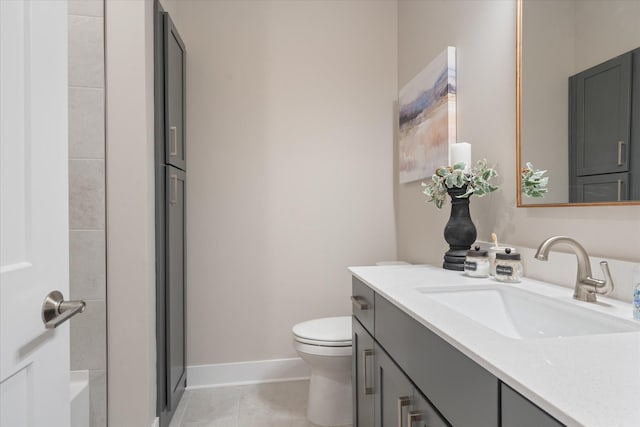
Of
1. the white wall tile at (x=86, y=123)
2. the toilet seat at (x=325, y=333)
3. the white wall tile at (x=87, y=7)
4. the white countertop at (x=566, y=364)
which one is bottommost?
the toilet seat at (x=325, y=333)

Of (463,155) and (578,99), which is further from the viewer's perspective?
(463,155)

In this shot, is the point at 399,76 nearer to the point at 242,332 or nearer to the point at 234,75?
the point at 234,75

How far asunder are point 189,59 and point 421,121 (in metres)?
1.44

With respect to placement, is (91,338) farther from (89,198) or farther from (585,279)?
(585,279)

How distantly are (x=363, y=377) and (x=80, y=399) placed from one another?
3.50 ft

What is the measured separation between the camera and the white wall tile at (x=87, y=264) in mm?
1490

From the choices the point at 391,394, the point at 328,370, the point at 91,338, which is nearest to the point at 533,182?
the point at 391,394

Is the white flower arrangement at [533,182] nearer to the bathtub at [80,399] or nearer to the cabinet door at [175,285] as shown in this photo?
the cabinet door at [175,285]

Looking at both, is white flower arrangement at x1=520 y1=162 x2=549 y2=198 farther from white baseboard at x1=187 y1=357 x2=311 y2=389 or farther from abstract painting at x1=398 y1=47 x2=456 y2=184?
white baseboard at x1=187 y1=357 x2=311 y2=389

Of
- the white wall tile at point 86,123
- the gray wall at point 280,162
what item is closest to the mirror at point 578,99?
the gray wall at point 280,162

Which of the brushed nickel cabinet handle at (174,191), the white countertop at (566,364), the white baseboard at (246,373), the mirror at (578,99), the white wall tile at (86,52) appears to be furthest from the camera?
the white baseboard at (246,373)

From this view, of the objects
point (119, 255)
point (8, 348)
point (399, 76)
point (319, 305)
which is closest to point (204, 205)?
point (119, 255)

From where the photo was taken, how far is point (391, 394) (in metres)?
1.06

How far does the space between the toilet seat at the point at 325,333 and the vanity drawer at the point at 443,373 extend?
2.30 feet
